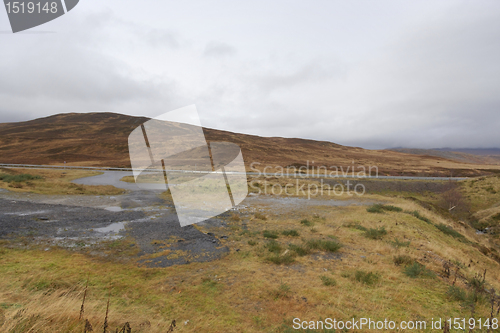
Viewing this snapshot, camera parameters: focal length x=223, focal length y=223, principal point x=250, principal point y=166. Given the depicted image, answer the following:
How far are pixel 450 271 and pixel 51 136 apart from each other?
139699mm

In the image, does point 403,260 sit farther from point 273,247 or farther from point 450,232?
point 450,232

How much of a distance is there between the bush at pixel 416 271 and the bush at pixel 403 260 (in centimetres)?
56

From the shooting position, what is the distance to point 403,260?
29.2ft

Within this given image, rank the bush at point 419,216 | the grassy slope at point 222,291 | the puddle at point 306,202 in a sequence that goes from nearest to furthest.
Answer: the grassy slope at point 222,291 < the bush at point 419,216 < the puddle at point 306,202

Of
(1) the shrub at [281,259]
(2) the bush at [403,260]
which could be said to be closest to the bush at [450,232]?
(2) the bush at [403,260]

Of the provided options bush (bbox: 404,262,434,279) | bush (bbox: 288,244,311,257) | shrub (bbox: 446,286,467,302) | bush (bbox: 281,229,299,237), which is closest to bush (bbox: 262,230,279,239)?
bush (bbox: 281,229,299,237)

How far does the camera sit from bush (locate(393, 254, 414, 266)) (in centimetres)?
877

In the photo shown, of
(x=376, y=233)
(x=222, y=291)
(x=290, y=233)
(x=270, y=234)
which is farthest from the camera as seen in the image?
(x=290, y=233)

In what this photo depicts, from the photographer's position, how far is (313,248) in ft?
34.4

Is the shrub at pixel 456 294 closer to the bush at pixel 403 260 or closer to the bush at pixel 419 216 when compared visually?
the bush at pixel 403 260

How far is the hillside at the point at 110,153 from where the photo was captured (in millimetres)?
69125

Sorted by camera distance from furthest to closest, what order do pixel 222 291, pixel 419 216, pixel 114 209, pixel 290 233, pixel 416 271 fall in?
pixel 419 216, pixel 114 209, pixel 290 233, pixel 416 271, pixel 222 291

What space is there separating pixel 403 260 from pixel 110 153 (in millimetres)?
96249

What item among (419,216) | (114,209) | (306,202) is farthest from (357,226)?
(114,209)
